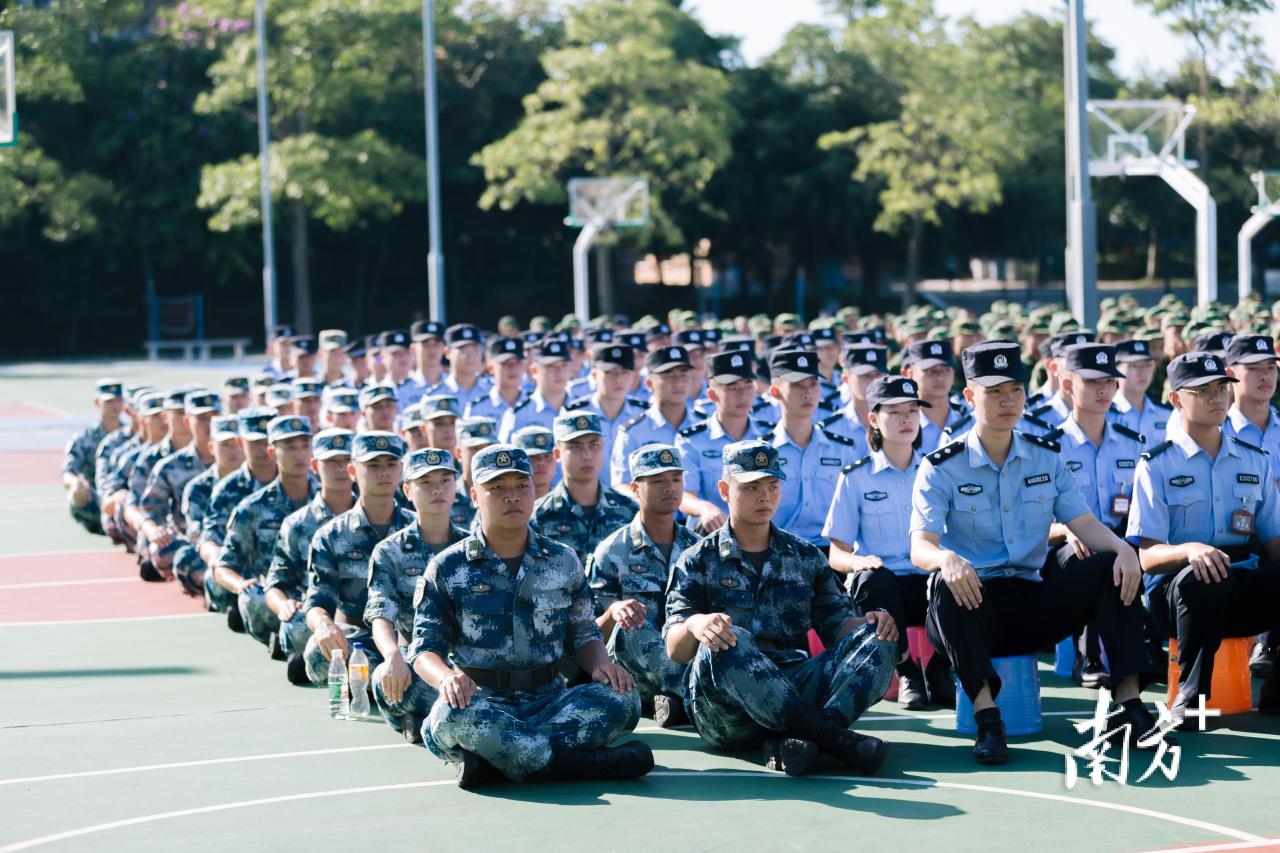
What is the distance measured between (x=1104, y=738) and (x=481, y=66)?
41609mm

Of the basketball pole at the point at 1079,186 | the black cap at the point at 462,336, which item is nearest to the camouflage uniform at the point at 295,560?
the black cap at the point at 462,336

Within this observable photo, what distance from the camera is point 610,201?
37.7 m

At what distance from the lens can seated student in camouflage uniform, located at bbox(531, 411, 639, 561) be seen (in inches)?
347

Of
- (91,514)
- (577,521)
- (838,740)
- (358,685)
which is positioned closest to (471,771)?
(838,740)

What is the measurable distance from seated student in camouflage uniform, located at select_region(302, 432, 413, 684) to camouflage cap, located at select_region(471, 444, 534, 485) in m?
1.74

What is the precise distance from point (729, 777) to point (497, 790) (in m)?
0.92

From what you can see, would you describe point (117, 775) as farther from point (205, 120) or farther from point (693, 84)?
point (205, 120)

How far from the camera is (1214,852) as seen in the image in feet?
19.3

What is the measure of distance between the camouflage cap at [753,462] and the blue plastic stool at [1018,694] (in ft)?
4.23

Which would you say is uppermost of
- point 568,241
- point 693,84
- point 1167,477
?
point 693,84

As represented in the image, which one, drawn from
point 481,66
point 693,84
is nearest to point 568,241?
point 481,66

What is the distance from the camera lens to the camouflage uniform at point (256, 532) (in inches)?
409

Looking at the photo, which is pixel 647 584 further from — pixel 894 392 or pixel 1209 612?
pixel 1209 612

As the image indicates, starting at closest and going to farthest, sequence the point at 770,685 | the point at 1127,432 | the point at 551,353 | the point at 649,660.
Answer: the point at 770,685 → the point at 649,660 → the point at 1127,432 → the point at 551,353
